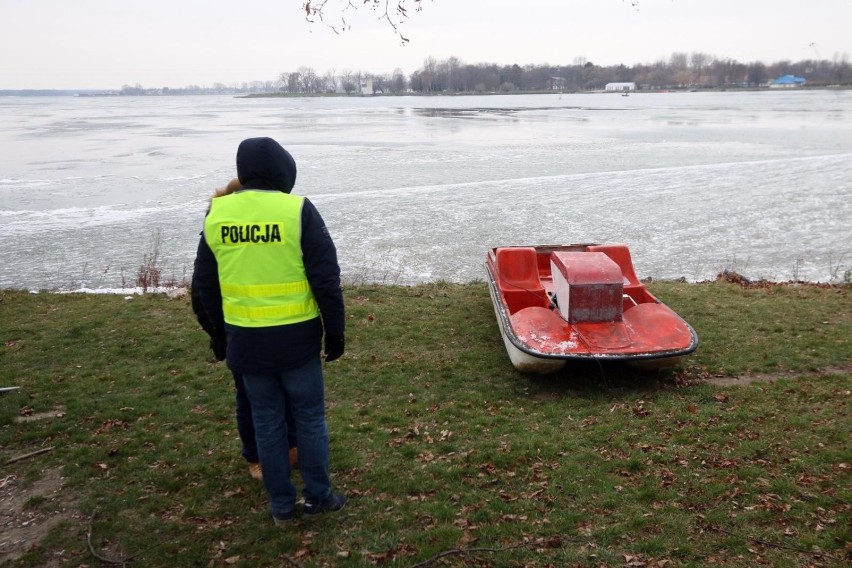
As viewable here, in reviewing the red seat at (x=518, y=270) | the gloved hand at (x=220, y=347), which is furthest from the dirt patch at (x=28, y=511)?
the red seat at (x=518, y=270)

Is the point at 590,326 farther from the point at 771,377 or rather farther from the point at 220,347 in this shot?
the point at 220,347

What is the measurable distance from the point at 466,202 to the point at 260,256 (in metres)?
15.2

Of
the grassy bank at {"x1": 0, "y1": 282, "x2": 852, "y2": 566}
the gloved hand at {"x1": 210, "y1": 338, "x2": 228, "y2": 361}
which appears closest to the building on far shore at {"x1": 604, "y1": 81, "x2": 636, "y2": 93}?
the grassy bank at {"x1": 0, "y1": 282, "x2": 852, "y2": 566}

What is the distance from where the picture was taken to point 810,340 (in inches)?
292

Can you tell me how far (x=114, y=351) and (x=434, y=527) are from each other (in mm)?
5007

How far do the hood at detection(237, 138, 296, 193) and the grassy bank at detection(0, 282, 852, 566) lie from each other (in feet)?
6.42

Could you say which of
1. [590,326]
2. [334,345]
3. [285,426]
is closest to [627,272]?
[590,326]

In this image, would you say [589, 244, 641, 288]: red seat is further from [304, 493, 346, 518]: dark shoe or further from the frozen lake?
[304, 493, 346, 518]: dark shoe

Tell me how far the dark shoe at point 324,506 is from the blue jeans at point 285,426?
5 centimetres

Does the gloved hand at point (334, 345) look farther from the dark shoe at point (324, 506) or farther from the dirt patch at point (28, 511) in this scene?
the dirt patch at point (28, 511)

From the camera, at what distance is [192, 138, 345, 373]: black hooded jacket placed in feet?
11.1

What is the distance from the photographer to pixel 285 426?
3.73 metres

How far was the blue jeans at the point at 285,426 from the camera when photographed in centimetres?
358

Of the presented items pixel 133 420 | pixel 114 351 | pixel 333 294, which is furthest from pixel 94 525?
pixel 114 351
